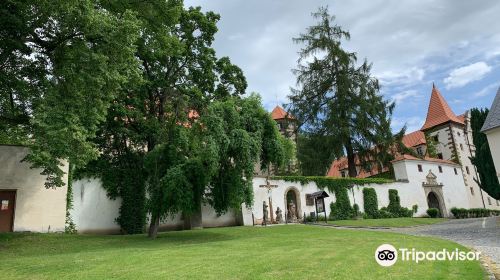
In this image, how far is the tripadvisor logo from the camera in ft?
29.6

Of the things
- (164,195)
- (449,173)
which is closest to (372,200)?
(449,173)

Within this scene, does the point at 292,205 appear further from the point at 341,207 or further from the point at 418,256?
the point at 418,256

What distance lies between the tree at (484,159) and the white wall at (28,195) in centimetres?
2907

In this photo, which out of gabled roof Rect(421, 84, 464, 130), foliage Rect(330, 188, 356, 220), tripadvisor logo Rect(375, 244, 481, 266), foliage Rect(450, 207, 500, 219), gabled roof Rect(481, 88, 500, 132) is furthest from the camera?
gabled roof Rect(421, 84, 464, 130)

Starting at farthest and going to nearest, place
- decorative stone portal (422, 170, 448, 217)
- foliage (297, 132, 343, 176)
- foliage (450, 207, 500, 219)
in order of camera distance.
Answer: foliage (450, 207, 500, 219), decorative stone portal (422, 170, 448, 217), foliage (297, 132, 343, 176)

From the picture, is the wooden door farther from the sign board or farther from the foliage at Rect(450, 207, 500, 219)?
the foliage at Rect(450, 207, 500, 219)

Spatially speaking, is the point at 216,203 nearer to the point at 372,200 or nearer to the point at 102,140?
the point at 102,140

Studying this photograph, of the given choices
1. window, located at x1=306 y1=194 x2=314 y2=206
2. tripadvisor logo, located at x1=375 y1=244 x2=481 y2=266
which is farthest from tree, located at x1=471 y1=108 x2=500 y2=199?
tripadvisor logo, located at x1=375 y1=244 x2=481 y2=266

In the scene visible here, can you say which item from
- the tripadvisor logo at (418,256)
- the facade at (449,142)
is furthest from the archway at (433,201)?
the tripadvisor logo at (418,256)

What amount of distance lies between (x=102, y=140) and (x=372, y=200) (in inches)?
916

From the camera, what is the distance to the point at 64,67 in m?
14.8

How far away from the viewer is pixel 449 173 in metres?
42.8

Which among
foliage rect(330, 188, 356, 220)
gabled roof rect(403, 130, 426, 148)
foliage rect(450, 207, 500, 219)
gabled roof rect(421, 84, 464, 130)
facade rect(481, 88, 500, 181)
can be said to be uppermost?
gabled roof rect(421, 84, 464, 130)

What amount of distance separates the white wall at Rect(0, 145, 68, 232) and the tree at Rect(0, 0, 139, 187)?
5214mm
